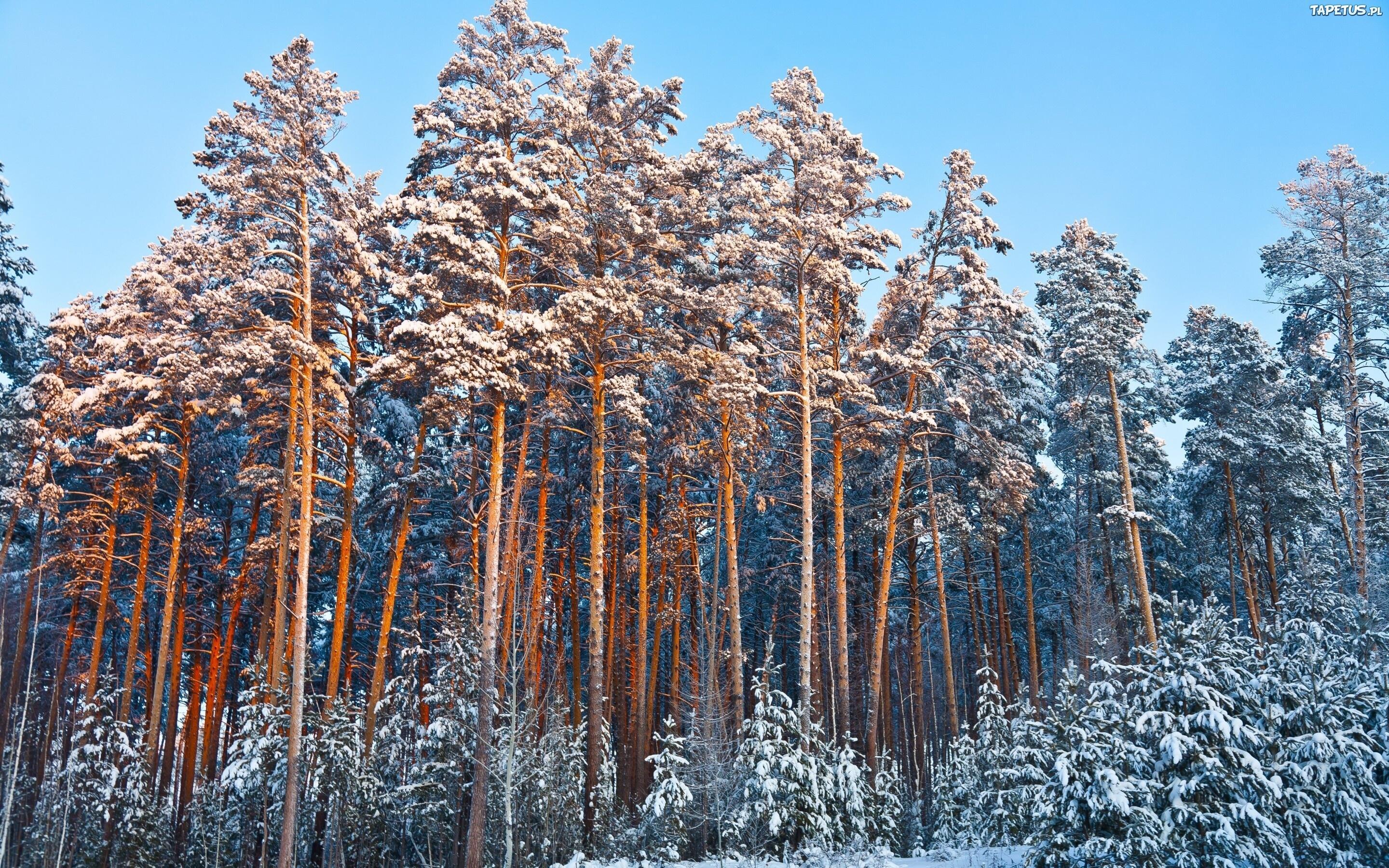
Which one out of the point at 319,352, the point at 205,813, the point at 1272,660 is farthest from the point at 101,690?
the point at 1272,660

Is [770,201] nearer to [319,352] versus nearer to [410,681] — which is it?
[319,352]

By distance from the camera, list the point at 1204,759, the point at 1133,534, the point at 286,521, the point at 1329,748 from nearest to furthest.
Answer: the point at 1204,759 < the point at 1329,748 < the point at 286,521 < the point at 1133,534

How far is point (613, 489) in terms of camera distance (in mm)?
24234

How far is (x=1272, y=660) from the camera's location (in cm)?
1299

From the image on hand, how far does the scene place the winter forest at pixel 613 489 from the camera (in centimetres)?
1298

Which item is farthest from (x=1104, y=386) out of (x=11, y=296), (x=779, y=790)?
(x=11, y=296)

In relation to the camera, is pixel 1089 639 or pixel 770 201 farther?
pixel 1089 639

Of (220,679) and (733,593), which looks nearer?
(733,593)

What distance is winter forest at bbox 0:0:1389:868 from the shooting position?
42.6 ft

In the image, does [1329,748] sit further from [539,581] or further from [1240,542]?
[1240,542]

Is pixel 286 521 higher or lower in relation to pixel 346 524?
lower

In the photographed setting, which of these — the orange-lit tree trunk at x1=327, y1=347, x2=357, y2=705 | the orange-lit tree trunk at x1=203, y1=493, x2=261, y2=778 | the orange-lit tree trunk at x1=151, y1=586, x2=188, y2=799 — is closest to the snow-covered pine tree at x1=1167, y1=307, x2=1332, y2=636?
the orange-lit tree trunk at x1=327, y1=347, x2=357, y2=705

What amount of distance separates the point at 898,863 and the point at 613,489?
40.7 feet

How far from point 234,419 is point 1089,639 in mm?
22601
